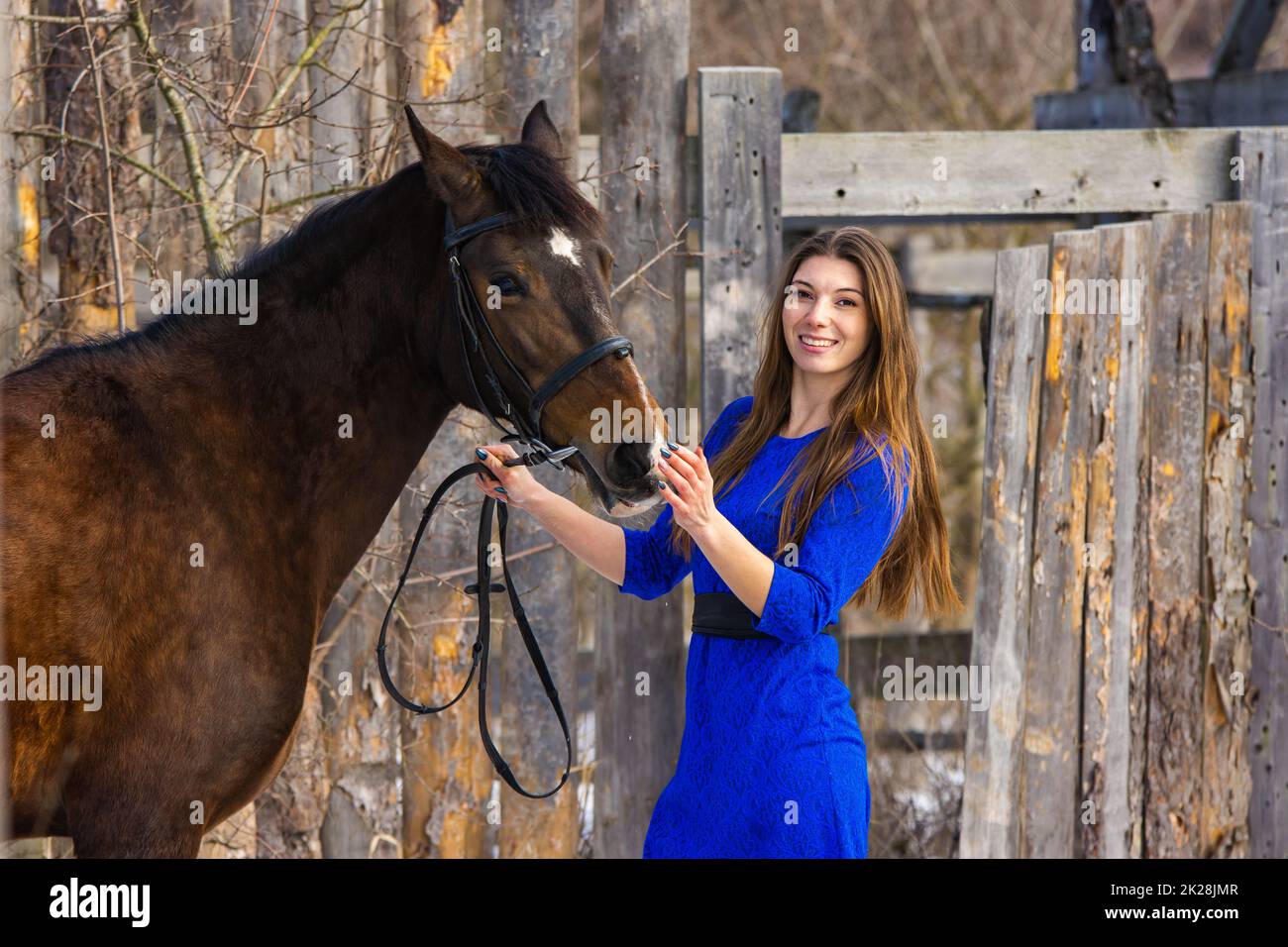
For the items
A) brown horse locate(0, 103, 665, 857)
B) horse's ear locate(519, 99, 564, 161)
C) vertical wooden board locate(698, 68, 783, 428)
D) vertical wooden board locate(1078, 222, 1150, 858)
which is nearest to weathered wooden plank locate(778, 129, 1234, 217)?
vertical wooden board locate(698, 68, 783, 428)

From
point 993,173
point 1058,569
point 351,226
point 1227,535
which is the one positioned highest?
point 993,173

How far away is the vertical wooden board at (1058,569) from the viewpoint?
4.39 m

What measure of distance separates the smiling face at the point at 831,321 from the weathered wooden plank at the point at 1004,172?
161cm

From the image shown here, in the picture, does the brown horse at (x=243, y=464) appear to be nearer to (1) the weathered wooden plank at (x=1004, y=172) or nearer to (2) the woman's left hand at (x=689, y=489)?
(2) the woman's left hand at (x=689, y=489)

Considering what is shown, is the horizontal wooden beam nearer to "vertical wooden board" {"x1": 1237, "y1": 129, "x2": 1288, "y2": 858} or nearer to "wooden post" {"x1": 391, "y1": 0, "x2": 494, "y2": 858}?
"vertical wooden board" {"x1": 1237, "y1": 129, "x2": 1288, "y2": 858}

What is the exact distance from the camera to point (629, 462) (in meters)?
2.67

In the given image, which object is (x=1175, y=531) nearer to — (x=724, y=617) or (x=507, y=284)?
(x=724, y=617)

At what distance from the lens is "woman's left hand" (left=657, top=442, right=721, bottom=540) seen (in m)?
2.62

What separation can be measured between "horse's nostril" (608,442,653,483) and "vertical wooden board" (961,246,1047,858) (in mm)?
2111

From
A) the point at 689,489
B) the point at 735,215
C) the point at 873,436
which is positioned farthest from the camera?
the point at 735,215

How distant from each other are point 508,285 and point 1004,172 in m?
2.61

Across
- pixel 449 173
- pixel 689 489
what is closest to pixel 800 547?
pixel 689 489
